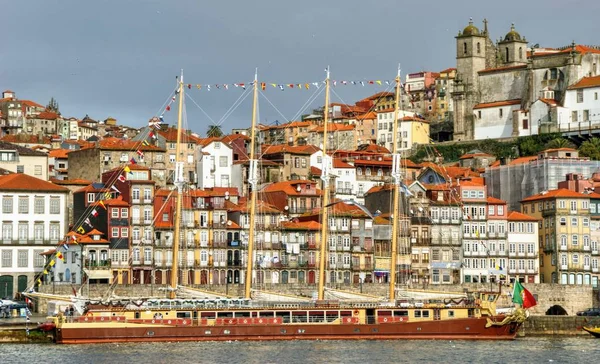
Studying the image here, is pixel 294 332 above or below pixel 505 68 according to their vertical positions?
below

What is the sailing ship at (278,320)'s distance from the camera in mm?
81188

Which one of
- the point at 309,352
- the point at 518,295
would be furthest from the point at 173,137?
the point at 309,352

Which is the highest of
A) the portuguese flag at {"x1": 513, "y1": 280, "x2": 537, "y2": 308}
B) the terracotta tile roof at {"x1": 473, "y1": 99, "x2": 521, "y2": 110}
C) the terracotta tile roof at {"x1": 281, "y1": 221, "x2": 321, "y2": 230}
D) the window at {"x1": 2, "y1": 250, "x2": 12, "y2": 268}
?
the terracotta tile roof at {"x1": 473, "y1": 99, "x2": 521, "y2": 110}

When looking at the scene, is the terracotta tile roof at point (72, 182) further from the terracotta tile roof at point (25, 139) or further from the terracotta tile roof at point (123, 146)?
the terracotta tile roof at point (25, 139)

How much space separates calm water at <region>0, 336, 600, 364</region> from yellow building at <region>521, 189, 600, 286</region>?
2936 centimetres

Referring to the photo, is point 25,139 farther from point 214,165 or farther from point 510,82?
point 510,82

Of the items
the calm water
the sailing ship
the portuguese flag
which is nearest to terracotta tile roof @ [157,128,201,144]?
the sailing ship

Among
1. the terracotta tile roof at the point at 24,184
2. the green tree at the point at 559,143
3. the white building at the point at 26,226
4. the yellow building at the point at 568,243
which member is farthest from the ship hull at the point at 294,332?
the green tree at the point at 559,143

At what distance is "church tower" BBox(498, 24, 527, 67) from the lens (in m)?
160

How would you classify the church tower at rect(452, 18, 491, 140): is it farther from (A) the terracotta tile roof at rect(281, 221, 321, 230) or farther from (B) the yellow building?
(A) the terracotta tile roof at rect(281, 221, 321, 230)

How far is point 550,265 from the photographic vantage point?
11500cm

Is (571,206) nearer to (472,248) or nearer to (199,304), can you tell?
(472,248)

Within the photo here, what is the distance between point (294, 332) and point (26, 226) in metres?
28.6

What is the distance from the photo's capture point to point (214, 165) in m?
129
